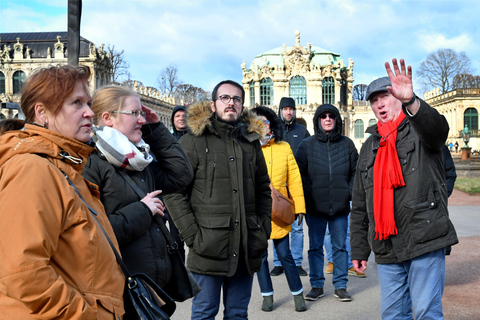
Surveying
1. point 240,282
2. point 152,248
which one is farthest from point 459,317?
point 152,248

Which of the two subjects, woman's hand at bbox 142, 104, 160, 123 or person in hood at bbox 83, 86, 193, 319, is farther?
woman's hand at bbox 142, 104, 160, 123

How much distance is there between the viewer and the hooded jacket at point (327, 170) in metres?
6.75

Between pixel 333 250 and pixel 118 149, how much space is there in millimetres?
4207

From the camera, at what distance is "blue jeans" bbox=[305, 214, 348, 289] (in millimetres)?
6520

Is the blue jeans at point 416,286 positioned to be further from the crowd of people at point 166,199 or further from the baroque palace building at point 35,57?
the baroque palace building at point 35,57

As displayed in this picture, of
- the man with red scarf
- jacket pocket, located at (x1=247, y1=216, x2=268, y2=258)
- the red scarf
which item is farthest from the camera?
jacket pocket, located at (x1=247, y1=216, x2=268, y2=258)

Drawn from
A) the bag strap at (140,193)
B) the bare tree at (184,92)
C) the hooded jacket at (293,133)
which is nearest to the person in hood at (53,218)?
the bag strap at (140,193)

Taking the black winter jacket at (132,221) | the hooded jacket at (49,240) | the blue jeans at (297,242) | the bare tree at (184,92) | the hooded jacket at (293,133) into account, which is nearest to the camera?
the hooded jacket at (49,240)

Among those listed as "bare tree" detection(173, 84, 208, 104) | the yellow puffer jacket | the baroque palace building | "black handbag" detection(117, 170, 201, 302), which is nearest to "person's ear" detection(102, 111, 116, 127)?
"black handbag" detection(117, 170, 201, 302)

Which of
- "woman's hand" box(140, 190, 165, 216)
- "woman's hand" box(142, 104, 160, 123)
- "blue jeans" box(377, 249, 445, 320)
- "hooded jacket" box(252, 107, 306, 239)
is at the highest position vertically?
"woman's hand" box(142, 104, 160, 123)

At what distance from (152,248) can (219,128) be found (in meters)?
1.65

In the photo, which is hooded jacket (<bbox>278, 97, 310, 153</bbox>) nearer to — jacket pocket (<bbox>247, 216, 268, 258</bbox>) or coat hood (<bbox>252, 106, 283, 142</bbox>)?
coat hood (<bbox>252, 106, 283, 142</bbox>)

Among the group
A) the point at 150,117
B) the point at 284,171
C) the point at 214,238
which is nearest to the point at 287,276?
the point at 284,171

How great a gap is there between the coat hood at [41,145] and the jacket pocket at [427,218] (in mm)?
2503
